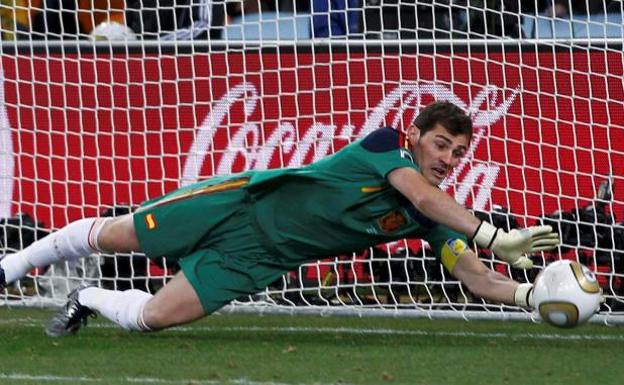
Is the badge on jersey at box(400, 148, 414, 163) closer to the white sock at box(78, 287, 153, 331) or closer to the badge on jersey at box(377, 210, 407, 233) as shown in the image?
the badge on jersey at box(377, 210, 407, 233)

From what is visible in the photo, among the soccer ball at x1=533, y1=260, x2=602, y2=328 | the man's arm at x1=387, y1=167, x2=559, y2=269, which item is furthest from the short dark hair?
the soccer ball at x1=533, y1=260, x2=602, y2=328

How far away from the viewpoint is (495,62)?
8992mm

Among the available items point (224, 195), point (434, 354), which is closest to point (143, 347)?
point (224, 195)

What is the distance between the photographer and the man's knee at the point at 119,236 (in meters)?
7.51

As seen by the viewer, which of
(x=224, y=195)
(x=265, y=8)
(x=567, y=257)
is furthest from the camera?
(x=265, y=8)

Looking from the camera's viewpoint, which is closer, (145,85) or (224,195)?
(224,195)

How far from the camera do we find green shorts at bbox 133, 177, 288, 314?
7.38 m

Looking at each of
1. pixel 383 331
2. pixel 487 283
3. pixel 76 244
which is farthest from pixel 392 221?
pixel 76 244

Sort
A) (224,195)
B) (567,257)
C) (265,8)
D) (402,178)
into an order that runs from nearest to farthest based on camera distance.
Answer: (402,178) < (224,195) < (567,257) < (265,8)

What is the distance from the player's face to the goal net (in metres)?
1.67

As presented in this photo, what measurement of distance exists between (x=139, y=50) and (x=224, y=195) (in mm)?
2308

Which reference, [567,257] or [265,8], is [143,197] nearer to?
[265,8]

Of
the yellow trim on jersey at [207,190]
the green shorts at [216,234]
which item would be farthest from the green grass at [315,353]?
the yellow trim on jersey at [207,190]

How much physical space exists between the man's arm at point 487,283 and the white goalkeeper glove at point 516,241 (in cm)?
32
